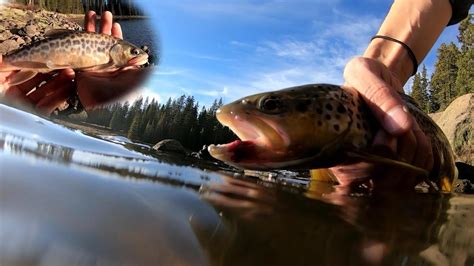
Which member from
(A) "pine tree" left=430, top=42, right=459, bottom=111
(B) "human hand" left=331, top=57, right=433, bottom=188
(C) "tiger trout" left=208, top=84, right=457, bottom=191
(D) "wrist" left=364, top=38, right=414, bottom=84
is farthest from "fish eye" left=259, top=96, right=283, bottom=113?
(A) "pine tree" left=430, top=42, right=459, bottom=111

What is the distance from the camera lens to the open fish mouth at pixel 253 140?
73.6 inches

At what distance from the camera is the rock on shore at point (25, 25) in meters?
1.70

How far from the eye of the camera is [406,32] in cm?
317

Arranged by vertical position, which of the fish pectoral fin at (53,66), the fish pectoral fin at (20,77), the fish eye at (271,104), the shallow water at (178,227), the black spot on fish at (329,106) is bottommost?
the shallow water at (178,227)

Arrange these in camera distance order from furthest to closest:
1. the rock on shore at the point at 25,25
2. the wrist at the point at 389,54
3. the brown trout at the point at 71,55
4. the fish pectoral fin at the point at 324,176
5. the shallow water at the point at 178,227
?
the wrist at the point at 389,54 < the fish pectoral fin at the point at 324,176 < the brown trout at the point at 71,55 < the rock on shore at the point at 25,25 < the shallow water at the point at 178,227

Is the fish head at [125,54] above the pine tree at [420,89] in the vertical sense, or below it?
below

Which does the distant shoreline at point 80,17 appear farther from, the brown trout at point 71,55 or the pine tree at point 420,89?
the pine tree at point 420,89

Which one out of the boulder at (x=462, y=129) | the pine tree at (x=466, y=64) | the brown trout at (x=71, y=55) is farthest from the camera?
the pine tree at (x=466, y=64)

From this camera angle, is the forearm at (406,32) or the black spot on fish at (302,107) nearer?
the black spot on fish at (302,107)

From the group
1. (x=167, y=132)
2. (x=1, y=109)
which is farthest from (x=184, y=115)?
(x=1, y=109)

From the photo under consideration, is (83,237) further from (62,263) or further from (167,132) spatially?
(167,132)

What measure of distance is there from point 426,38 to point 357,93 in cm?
131

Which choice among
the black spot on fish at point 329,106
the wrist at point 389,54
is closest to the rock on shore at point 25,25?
the black spot on fish at point 329,106

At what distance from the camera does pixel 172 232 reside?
2.56ft
